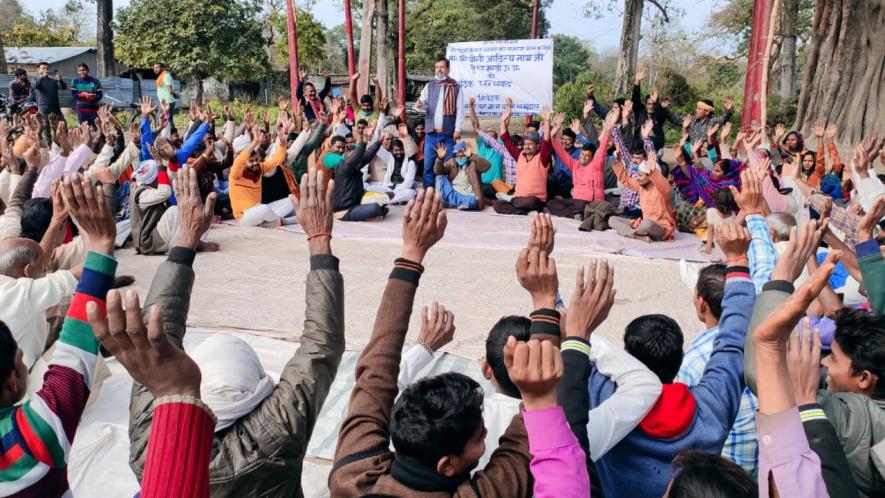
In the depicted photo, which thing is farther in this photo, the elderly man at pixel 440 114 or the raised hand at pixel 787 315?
the elderly man at pixel 440 114

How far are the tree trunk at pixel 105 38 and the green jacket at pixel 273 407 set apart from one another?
68.1 feet

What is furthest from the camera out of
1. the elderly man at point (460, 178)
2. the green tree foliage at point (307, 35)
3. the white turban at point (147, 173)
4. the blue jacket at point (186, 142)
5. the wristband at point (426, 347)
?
the green tree foliage at point (307, 35)

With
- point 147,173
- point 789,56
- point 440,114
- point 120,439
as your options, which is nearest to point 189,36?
point 440,114

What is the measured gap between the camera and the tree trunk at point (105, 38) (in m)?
19.5

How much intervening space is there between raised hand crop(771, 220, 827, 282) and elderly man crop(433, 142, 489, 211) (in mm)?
6532

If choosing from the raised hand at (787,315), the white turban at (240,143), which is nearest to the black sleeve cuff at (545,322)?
the raised hand at (787,315)

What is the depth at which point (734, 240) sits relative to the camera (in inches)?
81.3

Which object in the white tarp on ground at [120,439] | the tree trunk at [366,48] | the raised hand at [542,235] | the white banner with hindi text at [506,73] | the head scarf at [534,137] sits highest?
the tree trunk at [366,48]

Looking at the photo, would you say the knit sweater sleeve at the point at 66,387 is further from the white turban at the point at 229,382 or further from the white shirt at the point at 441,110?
the white shirt at the point at 441,110

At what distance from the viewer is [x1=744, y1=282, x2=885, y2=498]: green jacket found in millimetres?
1626

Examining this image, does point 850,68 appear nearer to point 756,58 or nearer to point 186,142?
point 756,58

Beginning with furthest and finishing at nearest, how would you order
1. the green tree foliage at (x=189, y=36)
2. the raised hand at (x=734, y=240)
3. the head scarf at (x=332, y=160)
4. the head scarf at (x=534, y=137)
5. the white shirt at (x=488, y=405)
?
the green tree foliage at (x=189, y=36) → the head scarf at (x=534, y=137) → the head scarf at (x=332, y=160) → the white shirt at (x=488, y=405) → the raised hand at (x=734, y=240)

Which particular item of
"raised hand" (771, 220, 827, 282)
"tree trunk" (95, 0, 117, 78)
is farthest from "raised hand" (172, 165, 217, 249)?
"tree trunk" (95, 0, 117, 78)

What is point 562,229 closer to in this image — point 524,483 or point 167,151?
point 167,151
